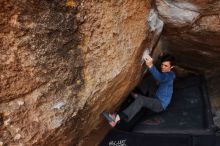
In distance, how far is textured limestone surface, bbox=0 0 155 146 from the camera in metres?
2.04

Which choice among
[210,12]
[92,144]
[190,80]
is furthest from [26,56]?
[190,80]

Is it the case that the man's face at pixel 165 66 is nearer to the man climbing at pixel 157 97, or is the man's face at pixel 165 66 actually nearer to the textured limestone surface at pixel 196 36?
the man climbing at pixel 157 97

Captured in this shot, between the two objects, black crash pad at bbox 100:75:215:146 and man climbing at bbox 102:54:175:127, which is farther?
black crash pad at bbox 100:75:215:146

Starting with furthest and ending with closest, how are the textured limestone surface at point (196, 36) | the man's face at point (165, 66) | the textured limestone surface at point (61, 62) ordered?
the man's face at point (165, 66), the textured limestone surface at point (196, 36), the textured limestone surface at point (61, 62)

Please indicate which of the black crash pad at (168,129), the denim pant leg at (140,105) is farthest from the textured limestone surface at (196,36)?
the denim pant leg at (140,105)

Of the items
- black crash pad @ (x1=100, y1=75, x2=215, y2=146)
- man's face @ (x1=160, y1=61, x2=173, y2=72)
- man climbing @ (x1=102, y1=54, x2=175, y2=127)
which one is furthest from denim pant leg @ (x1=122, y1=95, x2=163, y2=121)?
man's face @ (x1=160, y1=61, x2=173, y2=72)

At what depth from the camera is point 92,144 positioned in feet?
10.3

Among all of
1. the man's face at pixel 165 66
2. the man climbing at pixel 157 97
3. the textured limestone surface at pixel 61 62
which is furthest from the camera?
the man's face at pixel 165 66

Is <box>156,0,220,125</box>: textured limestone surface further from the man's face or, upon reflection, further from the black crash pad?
the black crash pad

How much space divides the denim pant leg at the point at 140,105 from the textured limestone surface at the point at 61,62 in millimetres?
395

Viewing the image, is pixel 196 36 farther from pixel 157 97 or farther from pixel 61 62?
pixel 61 62

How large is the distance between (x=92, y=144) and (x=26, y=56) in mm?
1327

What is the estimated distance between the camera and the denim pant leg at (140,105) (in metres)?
3.20

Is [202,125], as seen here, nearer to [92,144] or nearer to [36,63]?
[92,144]
